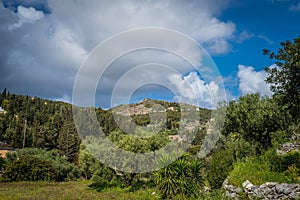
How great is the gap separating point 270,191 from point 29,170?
28792 mm

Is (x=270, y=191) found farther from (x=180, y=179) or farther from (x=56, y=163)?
(x=56, y=163)

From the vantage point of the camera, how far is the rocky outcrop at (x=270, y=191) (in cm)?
1058

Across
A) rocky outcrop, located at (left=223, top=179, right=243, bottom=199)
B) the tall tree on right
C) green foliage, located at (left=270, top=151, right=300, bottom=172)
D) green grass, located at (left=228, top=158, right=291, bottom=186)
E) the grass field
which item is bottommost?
the grass field

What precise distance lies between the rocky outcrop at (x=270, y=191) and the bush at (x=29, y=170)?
26420 mm

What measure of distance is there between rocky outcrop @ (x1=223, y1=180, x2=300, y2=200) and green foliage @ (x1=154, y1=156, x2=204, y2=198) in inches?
176

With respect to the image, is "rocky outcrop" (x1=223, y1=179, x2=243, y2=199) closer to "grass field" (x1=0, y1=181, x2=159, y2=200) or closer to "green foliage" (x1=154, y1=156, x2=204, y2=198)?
"green foliage" (x1=154, y1=156, x2=204, y2=198)

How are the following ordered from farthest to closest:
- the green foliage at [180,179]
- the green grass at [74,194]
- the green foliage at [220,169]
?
1. the green foliage at [220,169]
2. the green grass at [74,194]
3. the green foliage at [180,179]

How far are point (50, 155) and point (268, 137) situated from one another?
30.1m

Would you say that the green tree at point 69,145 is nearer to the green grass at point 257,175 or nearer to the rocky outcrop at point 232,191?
the green grass at point 257,175

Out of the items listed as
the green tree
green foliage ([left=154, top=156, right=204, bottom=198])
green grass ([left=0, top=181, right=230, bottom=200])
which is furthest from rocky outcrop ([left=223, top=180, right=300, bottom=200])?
the green tree

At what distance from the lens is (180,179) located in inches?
671

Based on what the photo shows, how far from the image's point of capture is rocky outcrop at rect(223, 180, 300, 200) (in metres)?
10.6

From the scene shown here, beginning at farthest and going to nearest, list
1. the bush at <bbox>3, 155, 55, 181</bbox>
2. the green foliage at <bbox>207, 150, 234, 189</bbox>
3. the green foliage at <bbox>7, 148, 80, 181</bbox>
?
the green foliage at <bbox>7, 148, 80, 181</bbox>, the bush at <bbox>3, 155, 55, 181</bbox>, the green foliage at <bbox>207, 150, 234, 189</bbox>

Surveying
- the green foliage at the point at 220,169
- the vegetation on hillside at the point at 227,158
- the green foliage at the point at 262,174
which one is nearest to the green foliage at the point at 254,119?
the vegetation on hillside at the point at 227,158
